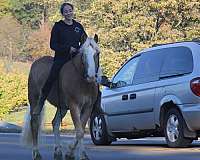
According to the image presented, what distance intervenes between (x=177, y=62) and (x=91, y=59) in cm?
354

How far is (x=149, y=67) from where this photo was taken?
14.4 metres

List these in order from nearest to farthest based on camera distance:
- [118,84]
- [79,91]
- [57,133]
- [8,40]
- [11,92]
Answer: [79,91]
[57,133]
[118,84]
[11,92]
[8,40]

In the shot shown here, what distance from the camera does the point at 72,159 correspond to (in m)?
10.3

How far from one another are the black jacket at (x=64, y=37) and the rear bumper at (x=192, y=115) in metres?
2.79

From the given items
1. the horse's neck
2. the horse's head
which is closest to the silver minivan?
the horse's neck

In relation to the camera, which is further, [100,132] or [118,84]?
[100,132]

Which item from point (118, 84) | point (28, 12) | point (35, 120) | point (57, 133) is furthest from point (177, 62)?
point (28, 12)

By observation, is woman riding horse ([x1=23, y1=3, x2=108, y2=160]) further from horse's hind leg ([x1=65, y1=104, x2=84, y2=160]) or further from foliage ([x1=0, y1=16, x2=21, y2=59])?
foliage ([x1=0, y1=16, x2=21, y2=59])

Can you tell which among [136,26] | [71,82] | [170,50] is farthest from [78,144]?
[136,26]

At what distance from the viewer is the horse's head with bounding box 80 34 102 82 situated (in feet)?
33.9

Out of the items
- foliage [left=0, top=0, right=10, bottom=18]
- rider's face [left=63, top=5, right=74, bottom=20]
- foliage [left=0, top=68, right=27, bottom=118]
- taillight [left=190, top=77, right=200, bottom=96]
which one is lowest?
foliage [left=0, top=68, right=27, bottom=118]

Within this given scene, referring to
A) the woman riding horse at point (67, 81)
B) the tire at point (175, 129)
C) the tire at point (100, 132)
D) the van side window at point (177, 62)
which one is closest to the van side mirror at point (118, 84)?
the tire at point (100, 132)

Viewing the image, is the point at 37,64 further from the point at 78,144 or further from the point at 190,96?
the point at 190,96

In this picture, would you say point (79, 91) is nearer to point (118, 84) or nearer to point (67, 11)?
point (67, 11)
